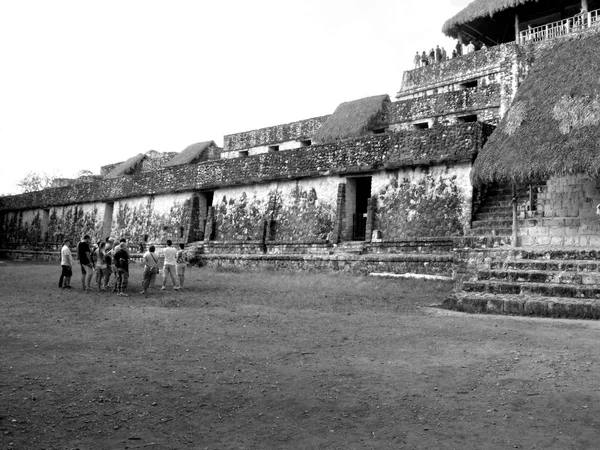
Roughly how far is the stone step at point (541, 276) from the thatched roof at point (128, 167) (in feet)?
80.5

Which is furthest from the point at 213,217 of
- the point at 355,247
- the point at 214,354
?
the point at 214,354

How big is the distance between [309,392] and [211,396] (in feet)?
2.49

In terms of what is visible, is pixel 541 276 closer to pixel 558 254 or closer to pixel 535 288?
pixel 535 288

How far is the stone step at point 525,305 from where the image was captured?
25.2 ft

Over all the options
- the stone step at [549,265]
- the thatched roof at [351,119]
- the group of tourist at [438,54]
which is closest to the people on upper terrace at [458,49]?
the group of tourist at [438,54]

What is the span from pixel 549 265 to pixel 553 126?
114 inches

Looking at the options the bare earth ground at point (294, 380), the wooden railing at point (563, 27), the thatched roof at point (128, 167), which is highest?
the wooden railing at point (563, 27)

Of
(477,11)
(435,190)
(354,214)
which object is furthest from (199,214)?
(477,11)

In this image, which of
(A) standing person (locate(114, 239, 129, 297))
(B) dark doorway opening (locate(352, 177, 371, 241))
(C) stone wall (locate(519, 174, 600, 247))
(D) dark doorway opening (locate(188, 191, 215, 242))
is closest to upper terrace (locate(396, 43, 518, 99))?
(B) dark doorway opening (locate(352, 177, 371, 241))

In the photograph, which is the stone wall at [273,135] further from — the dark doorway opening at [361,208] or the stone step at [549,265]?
the stone step at [549,265]

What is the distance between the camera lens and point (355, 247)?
14.4 metres

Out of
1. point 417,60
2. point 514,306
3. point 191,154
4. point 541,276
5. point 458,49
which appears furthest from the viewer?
point 191,154

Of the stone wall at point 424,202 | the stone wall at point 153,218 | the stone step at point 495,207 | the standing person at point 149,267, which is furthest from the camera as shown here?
the stone wall at point 153,218

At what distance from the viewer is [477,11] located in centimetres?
2192
